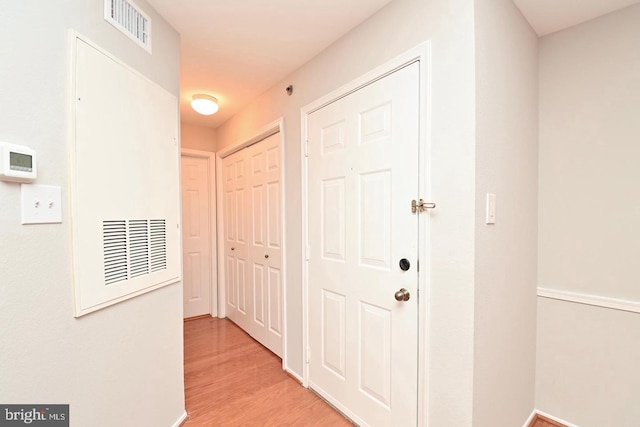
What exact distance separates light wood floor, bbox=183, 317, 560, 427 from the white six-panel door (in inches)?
10.8

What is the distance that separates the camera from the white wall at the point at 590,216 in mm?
1550

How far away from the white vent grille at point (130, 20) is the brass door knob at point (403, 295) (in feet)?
6.13

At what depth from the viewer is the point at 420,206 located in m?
1.42

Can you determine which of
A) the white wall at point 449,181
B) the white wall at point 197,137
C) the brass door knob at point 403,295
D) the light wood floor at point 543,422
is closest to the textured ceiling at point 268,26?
the white wall at point 449,181

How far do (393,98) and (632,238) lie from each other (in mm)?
1467

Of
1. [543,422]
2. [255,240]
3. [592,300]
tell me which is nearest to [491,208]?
[592,300]

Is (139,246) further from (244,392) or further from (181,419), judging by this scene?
(244,392)

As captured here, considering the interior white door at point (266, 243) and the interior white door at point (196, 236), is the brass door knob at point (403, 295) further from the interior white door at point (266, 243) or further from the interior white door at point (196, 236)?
the interior white door at point (196, 236)

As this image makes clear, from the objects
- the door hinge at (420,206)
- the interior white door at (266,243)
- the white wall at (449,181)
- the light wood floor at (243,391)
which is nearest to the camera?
the white wall at (449,181)

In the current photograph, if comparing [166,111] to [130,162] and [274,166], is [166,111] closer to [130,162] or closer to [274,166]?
[130,162]

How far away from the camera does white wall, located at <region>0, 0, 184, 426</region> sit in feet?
3.08

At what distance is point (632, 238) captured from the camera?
1.54m

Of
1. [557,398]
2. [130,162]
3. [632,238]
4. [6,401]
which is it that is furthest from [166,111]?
[557,398]

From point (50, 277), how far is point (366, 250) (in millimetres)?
1422
